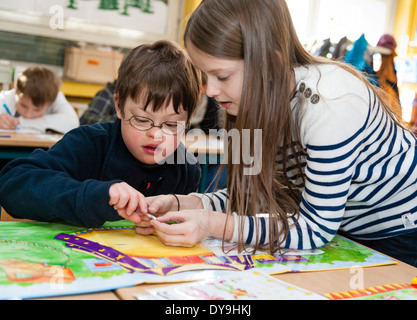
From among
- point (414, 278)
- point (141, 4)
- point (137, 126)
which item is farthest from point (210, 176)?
point (141, 4)

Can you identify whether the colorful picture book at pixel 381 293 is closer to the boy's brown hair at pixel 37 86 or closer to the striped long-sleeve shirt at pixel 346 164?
the striped long-sleeve shirt at pixel 346 164

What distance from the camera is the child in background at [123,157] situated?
0.80m

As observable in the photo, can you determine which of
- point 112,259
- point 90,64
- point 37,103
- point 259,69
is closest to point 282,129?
point 259,69

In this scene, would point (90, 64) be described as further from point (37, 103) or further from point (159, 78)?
point (159, 78)

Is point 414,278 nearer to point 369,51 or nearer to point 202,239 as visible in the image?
point 202,239

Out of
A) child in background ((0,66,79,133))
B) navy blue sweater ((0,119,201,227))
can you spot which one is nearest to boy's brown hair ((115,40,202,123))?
navy blue sweater ((0,119,201,227))

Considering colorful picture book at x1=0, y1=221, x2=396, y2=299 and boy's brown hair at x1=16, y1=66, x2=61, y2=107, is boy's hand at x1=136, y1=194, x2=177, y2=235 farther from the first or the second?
boy's brown hair at x1=16, y1=66, x2=61, y2=107

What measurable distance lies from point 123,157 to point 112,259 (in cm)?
44

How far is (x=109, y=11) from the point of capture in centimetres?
400

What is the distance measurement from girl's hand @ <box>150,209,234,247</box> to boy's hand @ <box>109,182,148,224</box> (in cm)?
4

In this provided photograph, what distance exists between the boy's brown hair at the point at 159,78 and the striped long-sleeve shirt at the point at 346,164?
297 mm

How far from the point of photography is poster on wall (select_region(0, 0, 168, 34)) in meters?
3.70

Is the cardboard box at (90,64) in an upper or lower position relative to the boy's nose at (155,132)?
upper

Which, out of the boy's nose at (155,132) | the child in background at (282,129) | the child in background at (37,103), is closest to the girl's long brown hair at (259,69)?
the child in background at (282,129)
